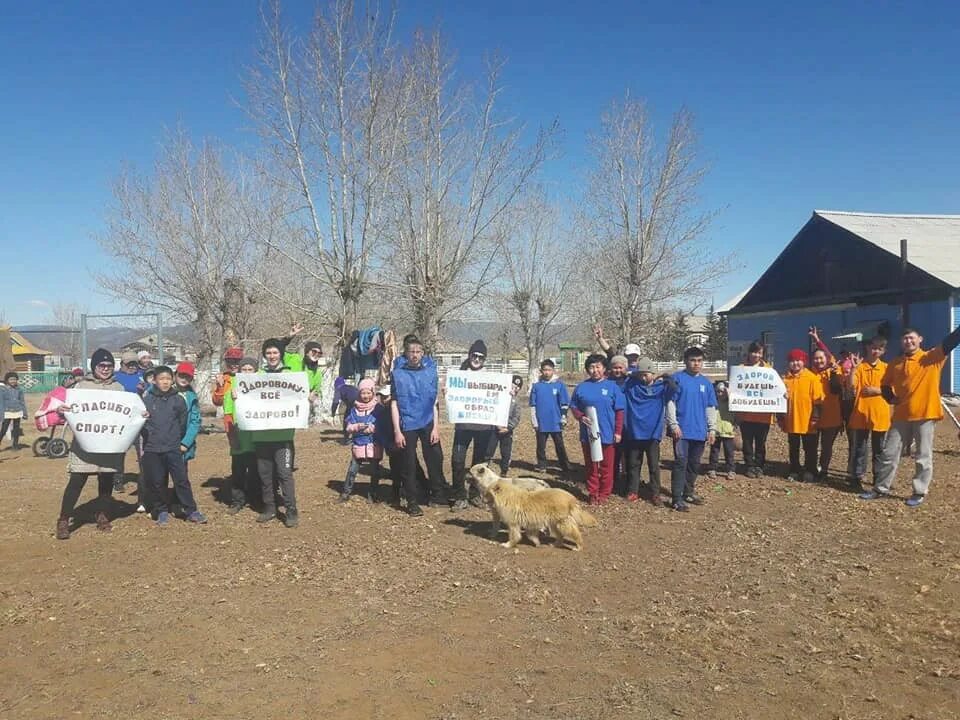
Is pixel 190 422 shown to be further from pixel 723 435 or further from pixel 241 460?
pixel 723 435

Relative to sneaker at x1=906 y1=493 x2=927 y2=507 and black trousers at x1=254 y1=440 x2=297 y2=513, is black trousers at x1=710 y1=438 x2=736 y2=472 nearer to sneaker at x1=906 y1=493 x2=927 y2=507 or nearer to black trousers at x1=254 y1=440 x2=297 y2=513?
sneaker at x1=906 y1=493 x2=927 y2=507

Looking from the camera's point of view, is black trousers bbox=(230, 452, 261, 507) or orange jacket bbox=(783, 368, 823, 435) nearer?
black trousers bbox=(230, 452, 261, 507)

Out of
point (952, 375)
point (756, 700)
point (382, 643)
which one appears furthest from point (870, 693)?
point (952, 375)

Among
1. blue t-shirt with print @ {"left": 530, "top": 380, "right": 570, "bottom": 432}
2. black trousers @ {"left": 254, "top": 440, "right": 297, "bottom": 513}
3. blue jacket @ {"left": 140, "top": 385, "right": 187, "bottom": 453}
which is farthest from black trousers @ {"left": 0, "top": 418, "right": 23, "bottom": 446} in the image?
blue t-shirt with print @ {"left": 530, "top": 380, "right": 570, "bottom": 432}

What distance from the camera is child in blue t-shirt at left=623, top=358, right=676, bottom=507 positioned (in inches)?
331

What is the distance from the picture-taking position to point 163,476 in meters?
7.75

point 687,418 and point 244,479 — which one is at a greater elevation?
point 687,418

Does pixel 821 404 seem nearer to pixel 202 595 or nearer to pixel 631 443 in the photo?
pixel 631 443

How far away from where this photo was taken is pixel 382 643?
4.75 metres

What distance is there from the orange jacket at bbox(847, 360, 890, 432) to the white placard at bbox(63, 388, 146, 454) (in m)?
8.97

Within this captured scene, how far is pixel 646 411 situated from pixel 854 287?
21.6 meters

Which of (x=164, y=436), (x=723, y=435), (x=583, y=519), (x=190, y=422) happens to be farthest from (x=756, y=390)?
(x=164, y=436)

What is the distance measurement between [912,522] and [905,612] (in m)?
2.94

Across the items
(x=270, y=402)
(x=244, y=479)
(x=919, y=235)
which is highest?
(x=919, y=235)
